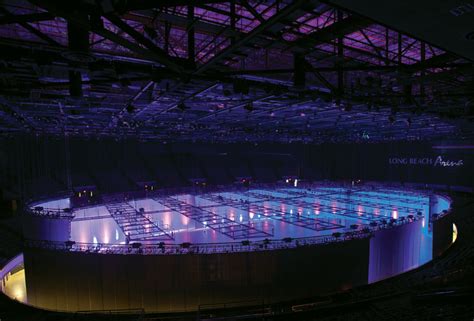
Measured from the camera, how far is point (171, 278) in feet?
47.5

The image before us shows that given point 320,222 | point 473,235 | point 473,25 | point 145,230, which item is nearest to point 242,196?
point 320,222

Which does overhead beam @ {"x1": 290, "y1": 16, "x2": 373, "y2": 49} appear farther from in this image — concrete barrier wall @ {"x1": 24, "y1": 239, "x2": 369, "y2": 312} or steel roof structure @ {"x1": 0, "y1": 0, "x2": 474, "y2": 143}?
concrete barrier wall @ {"x1": 24, "y1": 239, "x2": 369, "y2": 312}

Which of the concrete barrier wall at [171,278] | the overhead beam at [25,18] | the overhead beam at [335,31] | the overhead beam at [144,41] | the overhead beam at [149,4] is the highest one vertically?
the overhead beam at [335,31]

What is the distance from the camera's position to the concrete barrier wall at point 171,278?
14469 millimetres

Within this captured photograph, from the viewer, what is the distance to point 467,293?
1062 centimetres

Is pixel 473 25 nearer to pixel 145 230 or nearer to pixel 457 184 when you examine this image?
pixel 145 230

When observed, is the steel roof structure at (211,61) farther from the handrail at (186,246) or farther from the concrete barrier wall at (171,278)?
the concrete barrier wall at (171,278)

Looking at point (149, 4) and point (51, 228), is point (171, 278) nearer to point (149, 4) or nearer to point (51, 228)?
point (51, 228)

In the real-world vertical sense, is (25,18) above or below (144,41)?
above

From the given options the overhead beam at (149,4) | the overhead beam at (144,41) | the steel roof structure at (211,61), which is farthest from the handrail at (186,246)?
the overhead beam at (149,4)

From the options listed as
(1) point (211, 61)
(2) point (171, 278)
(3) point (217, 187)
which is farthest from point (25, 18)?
(3) point (217, 187)

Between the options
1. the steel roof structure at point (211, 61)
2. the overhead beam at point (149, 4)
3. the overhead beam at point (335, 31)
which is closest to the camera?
the overhead beam at point (149, 4)

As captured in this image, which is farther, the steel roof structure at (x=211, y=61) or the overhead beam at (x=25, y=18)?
the steel roof structure at (x=211, y=61)

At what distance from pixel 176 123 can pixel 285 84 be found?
13071 mm
